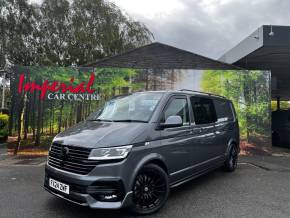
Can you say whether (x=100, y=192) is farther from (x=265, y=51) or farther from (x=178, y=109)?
(x=265, y=51)

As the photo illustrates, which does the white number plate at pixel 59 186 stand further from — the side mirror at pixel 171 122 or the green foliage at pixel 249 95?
the green foliage at pixel 249 95

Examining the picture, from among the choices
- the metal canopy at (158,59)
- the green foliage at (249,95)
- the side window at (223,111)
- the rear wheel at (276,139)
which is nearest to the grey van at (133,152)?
the side window at (223,111)

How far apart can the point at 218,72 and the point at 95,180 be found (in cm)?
831

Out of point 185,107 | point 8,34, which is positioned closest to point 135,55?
point 185,107

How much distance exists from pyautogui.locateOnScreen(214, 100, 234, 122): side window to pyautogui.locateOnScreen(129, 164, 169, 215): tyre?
2742 millimetres

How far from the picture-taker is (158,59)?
1333 centimetres

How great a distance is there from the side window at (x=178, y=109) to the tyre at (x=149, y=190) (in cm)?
98

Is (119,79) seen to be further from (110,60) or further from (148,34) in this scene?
(148,34)

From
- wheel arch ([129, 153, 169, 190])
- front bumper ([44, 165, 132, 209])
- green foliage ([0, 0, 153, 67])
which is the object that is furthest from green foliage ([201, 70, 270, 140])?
green foliage ([0, 0, 153, 67])

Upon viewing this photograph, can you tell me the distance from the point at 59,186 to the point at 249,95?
873cm

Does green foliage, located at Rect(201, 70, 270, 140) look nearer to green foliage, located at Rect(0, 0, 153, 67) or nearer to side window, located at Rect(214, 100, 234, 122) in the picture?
side window, located at Rect(214, 100, 234, 122)

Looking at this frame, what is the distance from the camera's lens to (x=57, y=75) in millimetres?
10102

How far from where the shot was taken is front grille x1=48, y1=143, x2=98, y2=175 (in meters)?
3.66

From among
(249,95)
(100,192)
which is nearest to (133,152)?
(100,192)
